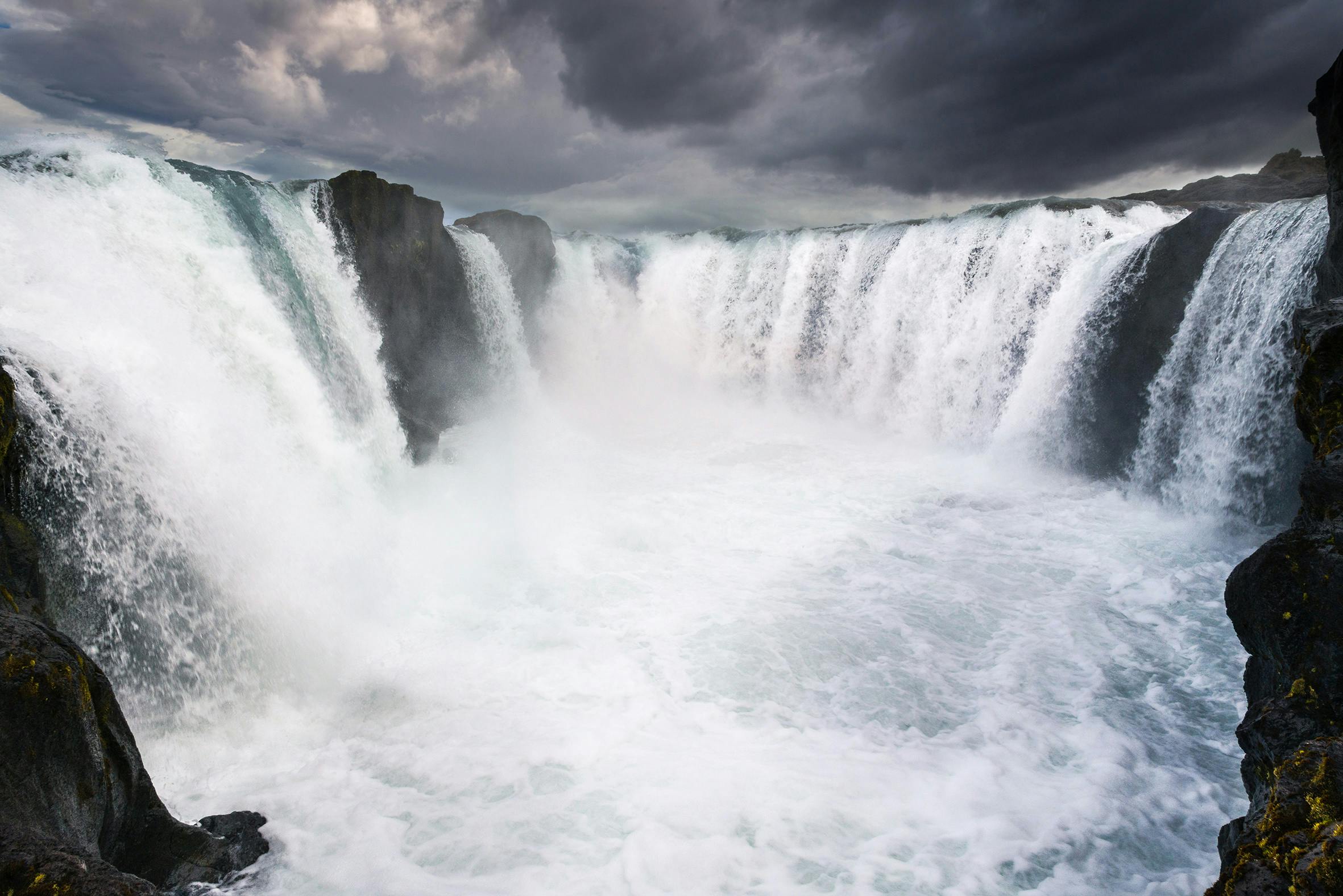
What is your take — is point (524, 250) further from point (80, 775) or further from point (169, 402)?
point (80, 775)

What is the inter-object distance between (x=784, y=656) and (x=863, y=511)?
16.3 ft

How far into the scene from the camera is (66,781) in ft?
10.5

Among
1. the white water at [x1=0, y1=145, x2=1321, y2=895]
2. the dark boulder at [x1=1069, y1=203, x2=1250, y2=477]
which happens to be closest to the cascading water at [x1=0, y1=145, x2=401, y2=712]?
the white water at [x1=0, y1=145, x2=1321, y2=895]

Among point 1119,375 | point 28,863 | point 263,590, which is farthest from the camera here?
point 1119,375

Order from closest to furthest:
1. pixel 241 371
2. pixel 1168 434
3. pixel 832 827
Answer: pixel 832 827, pixel 241 371, pixel 1168 434

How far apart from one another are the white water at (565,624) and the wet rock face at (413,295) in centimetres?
91

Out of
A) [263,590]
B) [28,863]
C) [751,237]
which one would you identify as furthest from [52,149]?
[751,237]

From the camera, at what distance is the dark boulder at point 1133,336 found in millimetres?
10930

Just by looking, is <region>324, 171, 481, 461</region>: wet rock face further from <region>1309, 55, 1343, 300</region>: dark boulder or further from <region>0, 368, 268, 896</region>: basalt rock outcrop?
<region>1309, 55, 1343, 300</region>: dark boulder

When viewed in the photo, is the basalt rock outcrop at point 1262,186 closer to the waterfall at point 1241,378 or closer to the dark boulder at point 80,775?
the waterfall at point 1241,378

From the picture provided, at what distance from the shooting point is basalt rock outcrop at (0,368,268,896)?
7.83 ft

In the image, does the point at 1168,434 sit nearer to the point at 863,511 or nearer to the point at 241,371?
the point at 863,511

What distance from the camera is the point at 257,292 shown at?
30.0 feet

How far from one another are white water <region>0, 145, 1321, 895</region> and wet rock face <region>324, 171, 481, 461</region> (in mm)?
911
